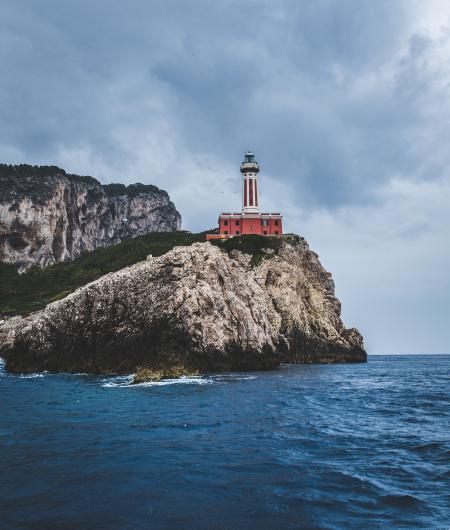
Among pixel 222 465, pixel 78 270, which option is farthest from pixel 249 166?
pixel 222 465

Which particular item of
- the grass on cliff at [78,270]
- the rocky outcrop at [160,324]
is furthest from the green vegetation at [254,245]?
the rocky outcrop at [160,324]

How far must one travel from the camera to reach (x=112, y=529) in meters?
8.53

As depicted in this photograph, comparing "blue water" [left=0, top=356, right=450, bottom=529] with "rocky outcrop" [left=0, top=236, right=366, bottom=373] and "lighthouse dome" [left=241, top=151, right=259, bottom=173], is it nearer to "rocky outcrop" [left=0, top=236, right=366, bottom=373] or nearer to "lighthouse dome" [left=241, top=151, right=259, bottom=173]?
"rocky outcrop" [left=0, top=236, right=366, bottom=373]

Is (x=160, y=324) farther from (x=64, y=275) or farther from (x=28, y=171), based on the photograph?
(x=28, y=171)

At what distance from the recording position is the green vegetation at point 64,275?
4104 inches

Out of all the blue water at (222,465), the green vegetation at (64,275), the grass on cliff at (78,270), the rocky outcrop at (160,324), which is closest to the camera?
the blue water at (222,465)

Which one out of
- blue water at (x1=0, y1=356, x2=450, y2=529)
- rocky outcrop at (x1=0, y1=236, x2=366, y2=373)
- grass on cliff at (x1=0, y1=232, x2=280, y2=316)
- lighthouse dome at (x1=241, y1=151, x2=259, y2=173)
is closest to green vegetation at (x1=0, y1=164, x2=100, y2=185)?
grass on cliff at (x1=0, y1=232, x2=280, y2=316)

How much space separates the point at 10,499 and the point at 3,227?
174265 mm

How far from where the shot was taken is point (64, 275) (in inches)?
4845

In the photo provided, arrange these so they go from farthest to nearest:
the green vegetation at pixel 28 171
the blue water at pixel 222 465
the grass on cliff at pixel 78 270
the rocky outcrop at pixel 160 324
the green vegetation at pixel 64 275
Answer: the green vegetation at pixel 28 171 → the green vegetation at pixel 64 275 → the grass on cliff at pixel 78 270 → the rocky outcrop at pixel 160 324 → the blue water at pixel 222 465

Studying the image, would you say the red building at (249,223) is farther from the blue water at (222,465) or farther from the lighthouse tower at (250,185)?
the blue water at (222,465)

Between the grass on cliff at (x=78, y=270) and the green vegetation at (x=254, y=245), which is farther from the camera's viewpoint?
the grass on cliff at (x=78, y=270)

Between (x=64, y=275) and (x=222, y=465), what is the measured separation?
390 ft

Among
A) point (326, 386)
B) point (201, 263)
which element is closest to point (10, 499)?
point (326, 386)
